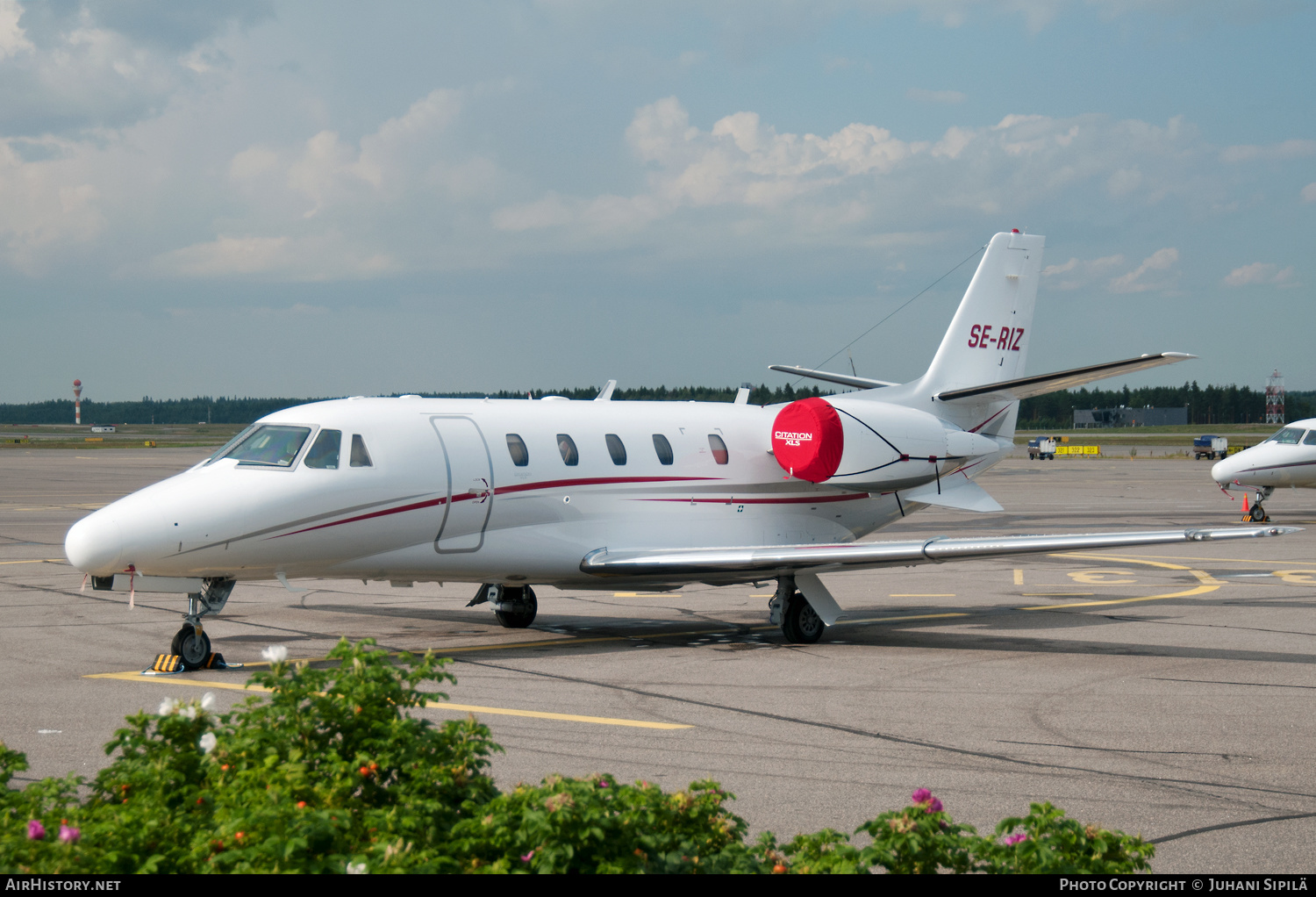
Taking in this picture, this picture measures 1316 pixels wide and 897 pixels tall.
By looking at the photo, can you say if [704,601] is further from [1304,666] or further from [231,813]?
[231,813]

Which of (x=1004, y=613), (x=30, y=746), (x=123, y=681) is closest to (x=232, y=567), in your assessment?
(x=123, y=681)

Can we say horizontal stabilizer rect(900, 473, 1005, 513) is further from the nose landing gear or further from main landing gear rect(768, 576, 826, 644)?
the nose landing gear

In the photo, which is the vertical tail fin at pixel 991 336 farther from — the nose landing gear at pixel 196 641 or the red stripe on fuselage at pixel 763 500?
the nose landing gear at pixel 196 641

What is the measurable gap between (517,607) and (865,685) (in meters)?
5.75

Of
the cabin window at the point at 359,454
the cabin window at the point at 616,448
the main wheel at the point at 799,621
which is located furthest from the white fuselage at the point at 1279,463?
the cabin window at the point at 359,454

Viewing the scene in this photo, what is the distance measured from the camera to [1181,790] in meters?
8.28

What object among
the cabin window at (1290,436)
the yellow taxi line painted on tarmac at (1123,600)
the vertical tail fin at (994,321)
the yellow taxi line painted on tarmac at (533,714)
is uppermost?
the vertical tail fin at (994,321)

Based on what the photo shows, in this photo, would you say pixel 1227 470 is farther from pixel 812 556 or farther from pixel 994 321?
pixel 812 556

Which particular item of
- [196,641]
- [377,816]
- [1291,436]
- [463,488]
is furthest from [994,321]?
[1291,436]

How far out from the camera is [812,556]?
47.1ft

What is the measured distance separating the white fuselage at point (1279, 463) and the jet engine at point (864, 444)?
19.2 m

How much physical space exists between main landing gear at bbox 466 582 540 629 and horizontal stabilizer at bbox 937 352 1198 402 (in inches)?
294

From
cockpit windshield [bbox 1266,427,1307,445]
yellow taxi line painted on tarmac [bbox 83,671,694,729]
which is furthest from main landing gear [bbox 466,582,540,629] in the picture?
cockpit windshield [bbox 1266,427,1307,445]

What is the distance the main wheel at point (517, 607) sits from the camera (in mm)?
16328
